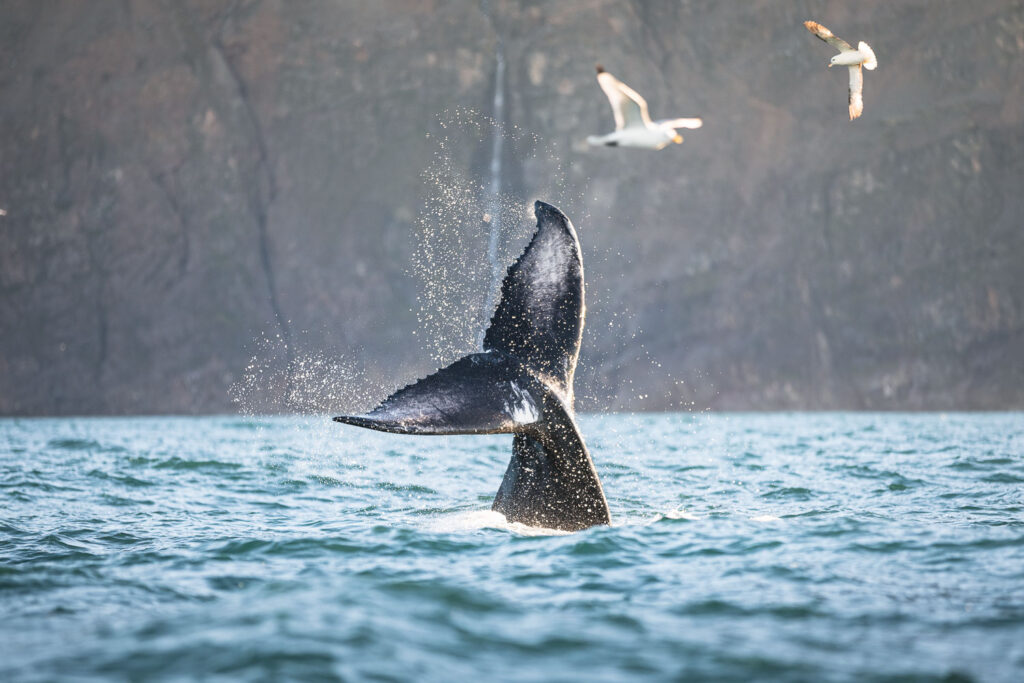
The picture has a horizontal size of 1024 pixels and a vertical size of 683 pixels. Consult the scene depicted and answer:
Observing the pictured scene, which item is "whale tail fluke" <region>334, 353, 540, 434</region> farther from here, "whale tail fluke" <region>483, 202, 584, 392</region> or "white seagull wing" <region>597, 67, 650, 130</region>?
"white seagull wing" <region>597, 67, 650, 130</region>

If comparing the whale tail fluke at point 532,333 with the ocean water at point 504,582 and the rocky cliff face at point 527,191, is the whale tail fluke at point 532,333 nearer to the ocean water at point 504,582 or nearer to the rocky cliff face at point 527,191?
the ocean water at point 504,582

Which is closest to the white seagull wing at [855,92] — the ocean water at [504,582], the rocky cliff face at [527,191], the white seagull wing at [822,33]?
the white seagull wing at [822,33]

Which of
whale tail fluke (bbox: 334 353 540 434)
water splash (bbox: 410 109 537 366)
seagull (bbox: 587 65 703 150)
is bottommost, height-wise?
whale tail fluke (bbox: 334 353 540 434)

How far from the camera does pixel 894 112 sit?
5441cm

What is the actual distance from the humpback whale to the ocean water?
330 mm

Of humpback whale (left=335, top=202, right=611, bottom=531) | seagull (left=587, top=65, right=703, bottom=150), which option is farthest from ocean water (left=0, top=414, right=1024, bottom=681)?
seagull (left=587, top=65, right=703, bottom=150)

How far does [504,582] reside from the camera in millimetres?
7168

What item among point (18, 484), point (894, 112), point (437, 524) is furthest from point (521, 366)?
point (894, 112)

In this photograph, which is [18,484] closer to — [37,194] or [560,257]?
[560,257]

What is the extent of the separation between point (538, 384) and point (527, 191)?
47.5 metres

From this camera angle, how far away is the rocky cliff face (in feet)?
173

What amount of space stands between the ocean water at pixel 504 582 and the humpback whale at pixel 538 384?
0.33 m

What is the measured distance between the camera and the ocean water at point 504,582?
17.7 ft

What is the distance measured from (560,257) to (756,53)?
50886 mm
